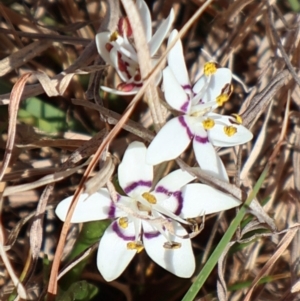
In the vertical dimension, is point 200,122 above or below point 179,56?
below

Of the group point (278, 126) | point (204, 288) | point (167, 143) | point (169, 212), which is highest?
point (167, 143)

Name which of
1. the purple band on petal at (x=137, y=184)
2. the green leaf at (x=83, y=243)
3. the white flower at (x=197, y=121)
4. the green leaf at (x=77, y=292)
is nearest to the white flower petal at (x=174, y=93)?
the white flower at (x=197, y=121)

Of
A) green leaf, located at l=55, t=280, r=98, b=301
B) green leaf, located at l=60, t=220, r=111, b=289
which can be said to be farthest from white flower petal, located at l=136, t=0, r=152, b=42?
green leaf, located at l=55, t=280, r=98, b=301

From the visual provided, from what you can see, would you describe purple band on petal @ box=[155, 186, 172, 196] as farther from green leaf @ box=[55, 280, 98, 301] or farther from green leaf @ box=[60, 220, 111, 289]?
green leaf @ box=[55, 280, 98, 301]

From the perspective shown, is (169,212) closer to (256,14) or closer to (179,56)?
(179,56)

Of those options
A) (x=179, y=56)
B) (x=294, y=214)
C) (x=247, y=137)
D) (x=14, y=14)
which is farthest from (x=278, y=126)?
(x=14, y=14)

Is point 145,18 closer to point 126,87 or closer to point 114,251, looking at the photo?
point 126,87

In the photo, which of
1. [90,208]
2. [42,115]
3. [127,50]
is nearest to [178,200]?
[90,208]
